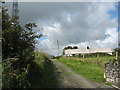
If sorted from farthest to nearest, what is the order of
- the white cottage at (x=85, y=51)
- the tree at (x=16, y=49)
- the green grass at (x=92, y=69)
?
the white cottage at (x=85, y=51)
the green grass at (x=92, y=69)
the tree at (x=16, y=49)

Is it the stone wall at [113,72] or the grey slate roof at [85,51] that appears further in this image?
the grey slate roof at [85,51]

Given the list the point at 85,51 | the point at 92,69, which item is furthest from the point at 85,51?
the point at 92,69

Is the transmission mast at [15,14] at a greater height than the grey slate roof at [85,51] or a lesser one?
greater

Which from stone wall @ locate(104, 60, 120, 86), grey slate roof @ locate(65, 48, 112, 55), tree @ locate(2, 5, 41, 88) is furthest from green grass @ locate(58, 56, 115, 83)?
grey slate roof @ locate(65, 48, 112, 55)

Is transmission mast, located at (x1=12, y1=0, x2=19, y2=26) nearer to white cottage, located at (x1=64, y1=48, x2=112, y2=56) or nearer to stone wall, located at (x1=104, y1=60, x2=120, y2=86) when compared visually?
stone wall, located at (x1=104, y1=60, x2=120, y2=86)

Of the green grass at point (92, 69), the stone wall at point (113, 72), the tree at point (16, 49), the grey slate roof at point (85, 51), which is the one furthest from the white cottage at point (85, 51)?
the tree at point (16, 49)

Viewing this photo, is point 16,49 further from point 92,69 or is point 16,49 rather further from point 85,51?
point 85,51

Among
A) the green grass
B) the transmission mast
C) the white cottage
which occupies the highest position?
the transmission mast

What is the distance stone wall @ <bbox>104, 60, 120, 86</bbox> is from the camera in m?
12.8

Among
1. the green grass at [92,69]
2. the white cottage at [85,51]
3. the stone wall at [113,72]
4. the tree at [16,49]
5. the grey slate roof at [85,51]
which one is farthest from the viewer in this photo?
the grey slate roof at [85,51]

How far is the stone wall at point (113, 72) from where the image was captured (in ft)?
41.9

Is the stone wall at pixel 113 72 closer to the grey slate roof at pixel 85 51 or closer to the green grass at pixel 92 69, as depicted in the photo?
the green grass at pixel 92 69

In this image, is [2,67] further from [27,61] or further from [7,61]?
[27,61]

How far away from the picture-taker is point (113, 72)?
13.2 meters
